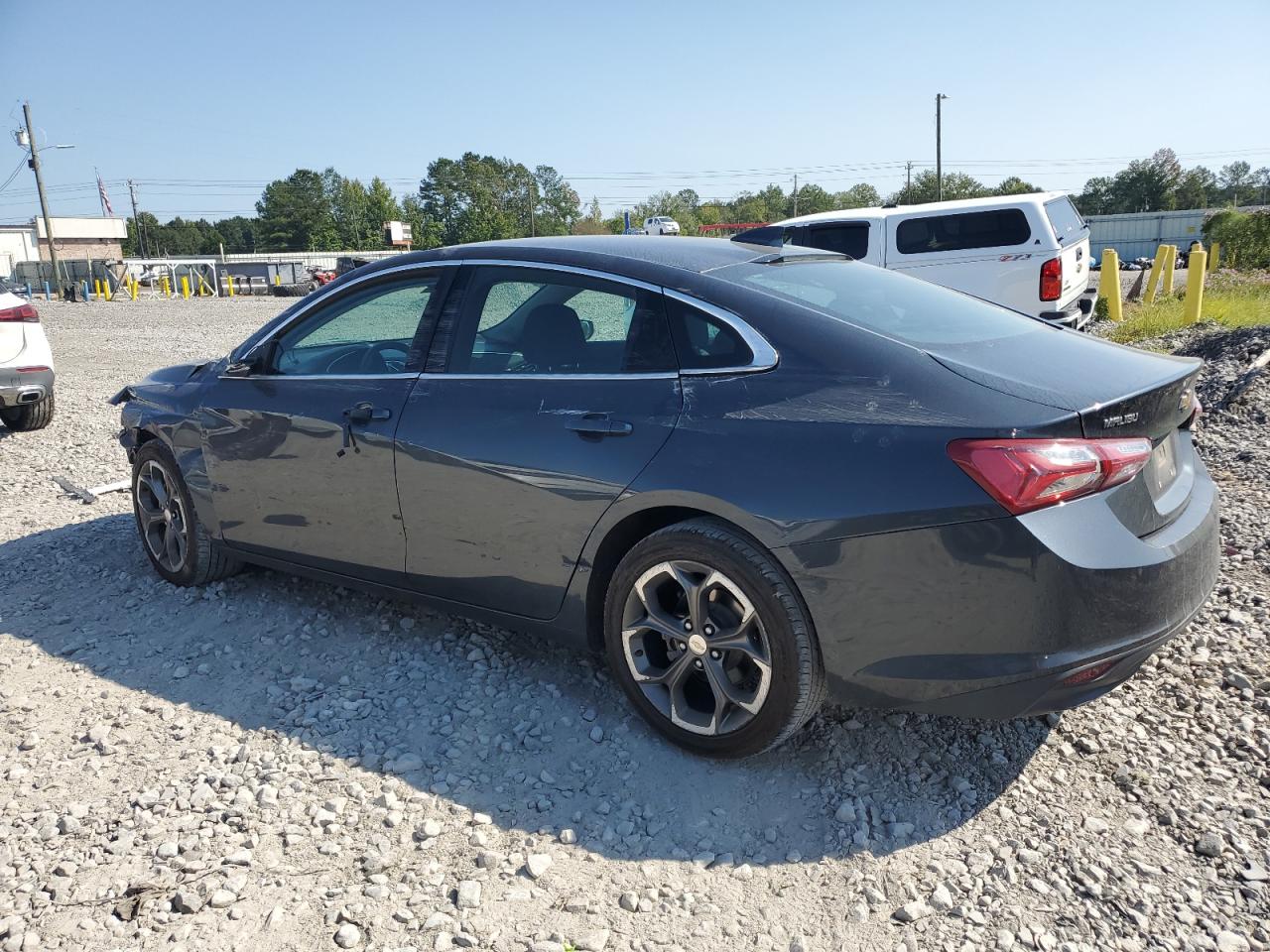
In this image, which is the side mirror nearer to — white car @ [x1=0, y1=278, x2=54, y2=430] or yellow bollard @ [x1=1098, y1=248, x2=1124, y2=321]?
white car @ [x1=0, y1=278, x2=54, y2=430]

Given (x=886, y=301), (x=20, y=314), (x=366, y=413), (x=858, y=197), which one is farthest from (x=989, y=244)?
(x=858, y=197)

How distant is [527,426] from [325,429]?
1.07m

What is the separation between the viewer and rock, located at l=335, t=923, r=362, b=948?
7.89ft

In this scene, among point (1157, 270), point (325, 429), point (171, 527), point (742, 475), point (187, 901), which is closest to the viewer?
point (187, 901)

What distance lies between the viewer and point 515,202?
10488 cm

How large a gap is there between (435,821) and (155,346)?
18645 mm

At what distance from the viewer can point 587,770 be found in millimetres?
3135

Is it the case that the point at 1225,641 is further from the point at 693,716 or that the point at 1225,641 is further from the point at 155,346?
the point at 155,346

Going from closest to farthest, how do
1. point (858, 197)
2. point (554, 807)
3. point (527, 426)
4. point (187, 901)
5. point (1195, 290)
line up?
point (187, 901) < point (554, 807) < point (527, 426) < point (1195, 290) < point (858, 197)

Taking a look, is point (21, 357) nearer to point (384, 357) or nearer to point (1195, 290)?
point (384, 357)

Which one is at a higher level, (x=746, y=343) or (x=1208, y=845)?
(x=746, y=343)

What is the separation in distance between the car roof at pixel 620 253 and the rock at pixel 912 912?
201 centimetres

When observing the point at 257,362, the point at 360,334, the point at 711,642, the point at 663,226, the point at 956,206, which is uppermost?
the point at 663,226

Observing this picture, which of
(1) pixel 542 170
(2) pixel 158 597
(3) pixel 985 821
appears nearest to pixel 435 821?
(3) pixel 985 821
